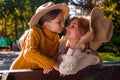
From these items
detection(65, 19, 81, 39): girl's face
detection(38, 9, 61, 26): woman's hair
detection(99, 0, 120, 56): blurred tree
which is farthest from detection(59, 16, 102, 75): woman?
detection(99, 0, 120, 56): blurred tree

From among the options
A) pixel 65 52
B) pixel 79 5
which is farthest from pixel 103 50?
pixel 65 52

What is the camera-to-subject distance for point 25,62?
2.41m

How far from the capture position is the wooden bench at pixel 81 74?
213 cm

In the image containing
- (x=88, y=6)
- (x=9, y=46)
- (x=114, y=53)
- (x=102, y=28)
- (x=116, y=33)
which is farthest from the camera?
(x=9, y=46)

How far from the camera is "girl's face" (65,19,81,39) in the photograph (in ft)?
7.63

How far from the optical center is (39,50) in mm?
2369

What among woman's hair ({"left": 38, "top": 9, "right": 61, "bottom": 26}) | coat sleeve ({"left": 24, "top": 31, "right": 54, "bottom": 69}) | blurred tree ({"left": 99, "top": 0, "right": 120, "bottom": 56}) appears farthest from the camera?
blurred tree ({"left": 99, "top": 0, "right": 120, "bottom": 56})

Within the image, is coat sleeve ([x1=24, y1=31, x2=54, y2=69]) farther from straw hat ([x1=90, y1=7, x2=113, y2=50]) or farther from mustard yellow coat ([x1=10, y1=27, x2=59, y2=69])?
straw hat ([x1=90, y1=7, x2=113, y2=50])

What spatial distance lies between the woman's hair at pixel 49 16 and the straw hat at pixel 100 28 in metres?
0.28

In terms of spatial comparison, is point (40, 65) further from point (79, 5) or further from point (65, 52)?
point (79, 5)

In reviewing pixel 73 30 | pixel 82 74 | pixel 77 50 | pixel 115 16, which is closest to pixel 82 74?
pixel 82 74

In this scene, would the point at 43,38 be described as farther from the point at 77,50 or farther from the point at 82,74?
the point at 82,74

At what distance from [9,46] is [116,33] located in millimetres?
16345

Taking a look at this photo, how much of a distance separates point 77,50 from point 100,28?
0.22 meters
